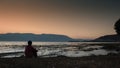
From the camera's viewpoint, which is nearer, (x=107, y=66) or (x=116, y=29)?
(x=107, y=66)

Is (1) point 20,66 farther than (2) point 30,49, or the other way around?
(2) point 30,49

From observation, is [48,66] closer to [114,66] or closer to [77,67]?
[77,67]

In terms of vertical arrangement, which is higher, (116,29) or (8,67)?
(116,29)

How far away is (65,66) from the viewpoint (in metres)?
16.5

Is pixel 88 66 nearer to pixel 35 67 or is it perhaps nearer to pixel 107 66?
pixel 107 66

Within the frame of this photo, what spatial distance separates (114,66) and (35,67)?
4.70m

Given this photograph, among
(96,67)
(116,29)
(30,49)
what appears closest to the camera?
(96,67)

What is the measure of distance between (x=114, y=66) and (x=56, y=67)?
11.3ft

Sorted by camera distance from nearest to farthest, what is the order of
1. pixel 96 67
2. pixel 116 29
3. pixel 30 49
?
1. pixel 96 67
2. pixel 30 49
3. pixel 116 29

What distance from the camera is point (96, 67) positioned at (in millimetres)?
15875

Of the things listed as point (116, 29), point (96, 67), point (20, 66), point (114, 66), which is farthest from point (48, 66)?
point (116, 29)

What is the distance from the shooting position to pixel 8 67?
1617 cm

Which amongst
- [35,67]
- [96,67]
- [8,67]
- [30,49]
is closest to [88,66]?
[96,67]

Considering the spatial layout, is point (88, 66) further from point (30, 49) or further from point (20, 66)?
point (30, 49)
